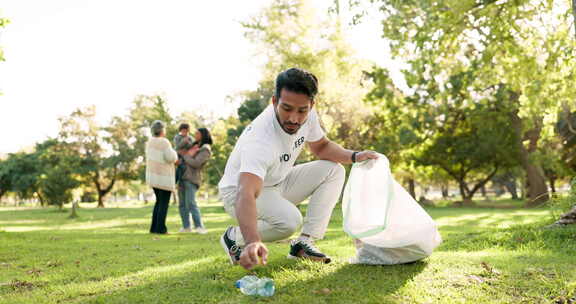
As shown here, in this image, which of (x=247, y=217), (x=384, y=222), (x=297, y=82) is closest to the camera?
(x=247, y=217)

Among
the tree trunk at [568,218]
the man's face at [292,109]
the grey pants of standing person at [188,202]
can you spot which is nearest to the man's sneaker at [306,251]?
the man's face at [292,109]

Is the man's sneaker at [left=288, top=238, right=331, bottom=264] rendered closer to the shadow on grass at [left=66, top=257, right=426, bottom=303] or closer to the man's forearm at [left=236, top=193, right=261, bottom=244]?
the shadow on grass at [left=66, top=257, right=426, bottom=303]

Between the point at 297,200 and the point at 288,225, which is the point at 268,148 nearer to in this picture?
the point at 288,225

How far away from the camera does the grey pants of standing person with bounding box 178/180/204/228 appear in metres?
8.98

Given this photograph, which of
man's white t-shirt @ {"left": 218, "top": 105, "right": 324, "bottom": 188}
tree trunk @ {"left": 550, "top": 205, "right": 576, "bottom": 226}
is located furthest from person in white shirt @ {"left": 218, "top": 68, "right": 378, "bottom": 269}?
tree trunk @ {"left": 550, "top": 205, "right": 576, "bottom": 226}

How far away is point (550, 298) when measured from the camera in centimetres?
304

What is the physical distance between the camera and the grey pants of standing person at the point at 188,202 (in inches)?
354

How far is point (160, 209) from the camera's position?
8992 mm

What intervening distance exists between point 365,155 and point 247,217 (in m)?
1.44

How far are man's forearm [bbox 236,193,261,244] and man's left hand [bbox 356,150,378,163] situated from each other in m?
1.34

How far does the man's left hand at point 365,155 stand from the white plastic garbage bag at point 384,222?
53 mm

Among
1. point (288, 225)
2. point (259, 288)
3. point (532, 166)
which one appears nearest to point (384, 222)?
point (288, 225)

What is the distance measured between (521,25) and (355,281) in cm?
833

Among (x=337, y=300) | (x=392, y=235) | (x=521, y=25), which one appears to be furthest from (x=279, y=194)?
(x=521, y=25)
